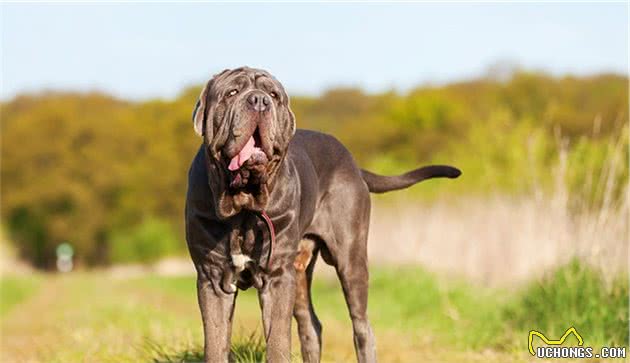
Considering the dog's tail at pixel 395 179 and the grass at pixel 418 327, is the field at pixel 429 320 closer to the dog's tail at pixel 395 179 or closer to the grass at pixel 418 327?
the grass at pixel 418 327

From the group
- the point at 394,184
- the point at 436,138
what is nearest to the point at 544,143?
the point at 394,184

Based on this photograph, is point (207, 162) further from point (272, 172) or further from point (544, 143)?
point (544, 143)

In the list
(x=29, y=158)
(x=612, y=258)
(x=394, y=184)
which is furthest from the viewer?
(x=29, y=158)

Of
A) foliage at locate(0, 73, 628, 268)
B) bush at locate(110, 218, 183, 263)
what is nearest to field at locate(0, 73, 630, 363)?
bush at locate(110, 218, 183, 263)

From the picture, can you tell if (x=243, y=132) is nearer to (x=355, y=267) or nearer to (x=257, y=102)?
(x=257, y=102)

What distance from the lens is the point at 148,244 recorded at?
46.8m

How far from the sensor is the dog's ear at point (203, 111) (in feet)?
16.3

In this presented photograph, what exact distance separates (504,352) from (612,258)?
161cm

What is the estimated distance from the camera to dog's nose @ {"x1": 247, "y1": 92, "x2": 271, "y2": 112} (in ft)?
15.4

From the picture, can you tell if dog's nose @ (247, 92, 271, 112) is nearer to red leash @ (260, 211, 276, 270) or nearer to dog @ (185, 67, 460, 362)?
dog @ (185, 67, 460, 362)

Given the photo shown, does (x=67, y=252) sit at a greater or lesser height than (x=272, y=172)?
lesser

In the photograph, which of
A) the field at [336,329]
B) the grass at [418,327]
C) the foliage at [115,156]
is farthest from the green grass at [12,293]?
the foliage at [115,156]

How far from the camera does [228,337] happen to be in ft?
17.5

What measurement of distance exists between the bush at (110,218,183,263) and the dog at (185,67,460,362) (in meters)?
40.3
